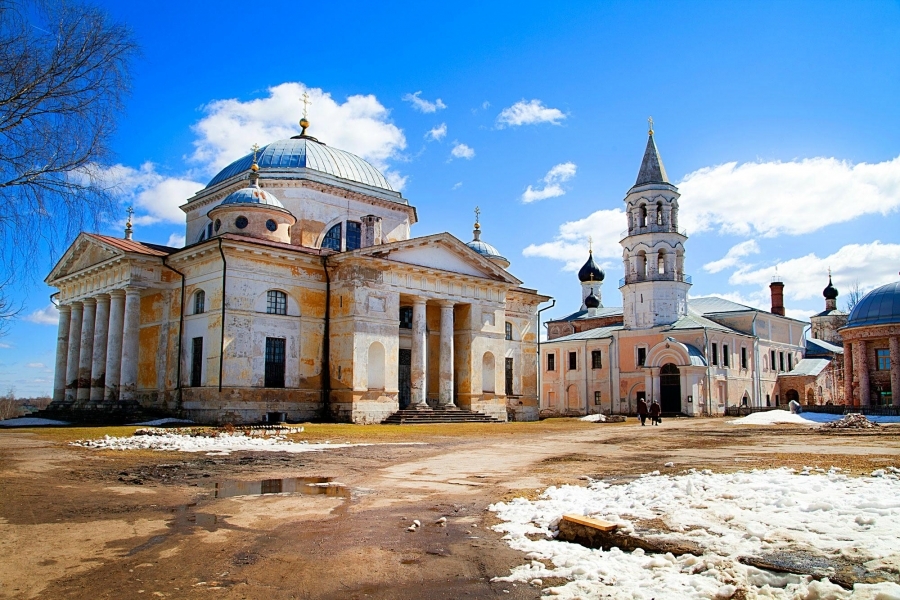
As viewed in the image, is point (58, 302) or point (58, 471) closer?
point (58, 471)

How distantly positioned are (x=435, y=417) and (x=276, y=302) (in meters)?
9.16

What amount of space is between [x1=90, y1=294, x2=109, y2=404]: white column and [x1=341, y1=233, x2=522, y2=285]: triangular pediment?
1272 centimetres

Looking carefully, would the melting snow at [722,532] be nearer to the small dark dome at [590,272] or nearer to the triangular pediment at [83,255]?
the triangular pediment at [83,255]

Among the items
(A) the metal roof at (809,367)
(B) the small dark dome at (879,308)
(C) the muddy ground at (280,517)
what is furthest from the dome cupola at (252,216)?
(A) the metal roof at (809,367)

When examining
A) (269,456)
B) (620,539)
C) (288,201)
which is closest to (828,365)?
(288,201)

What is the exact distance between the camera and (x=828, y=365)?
62.5 m

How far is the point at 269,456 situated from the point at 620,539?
998cm

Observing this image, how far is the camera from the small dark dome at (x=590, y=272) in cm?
7288

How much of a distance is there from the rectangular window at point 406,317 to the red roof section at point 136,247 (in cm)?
1153

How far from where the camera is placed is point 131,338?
31.2 meters

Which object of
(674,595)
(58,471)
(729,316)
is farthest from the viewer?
(729,316)

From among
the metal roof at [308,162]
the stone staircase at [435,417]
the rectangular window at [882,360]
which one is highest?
the metal roof at [308,162]

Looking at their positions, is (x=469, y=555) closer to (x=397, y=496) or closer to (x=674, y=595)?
(x=674, y=595)

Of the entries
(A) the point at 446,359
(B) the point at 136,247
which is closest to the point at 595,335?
(A) the point at 446,359
